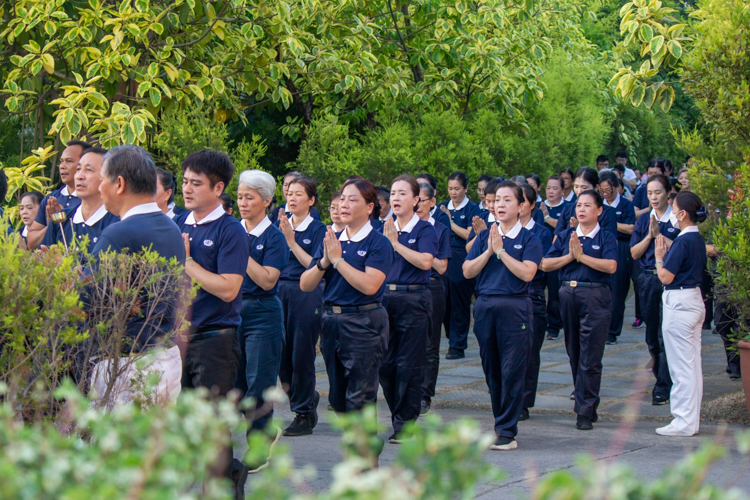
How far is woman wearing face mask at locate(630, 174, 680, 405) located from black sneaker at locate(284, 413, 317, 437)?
331cm

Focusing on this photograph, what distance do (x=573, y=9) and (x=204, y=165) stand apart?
1842 centimetres

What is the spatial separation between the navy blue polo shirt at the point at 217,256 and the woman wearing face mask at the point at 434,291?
142 inches

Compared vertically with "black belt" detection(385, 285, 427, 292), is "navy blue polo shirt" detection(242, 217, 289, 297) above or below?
above

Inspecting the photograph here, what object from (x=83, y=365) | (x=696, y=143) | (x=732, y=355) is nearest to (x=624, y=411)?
(x=732, y=355)

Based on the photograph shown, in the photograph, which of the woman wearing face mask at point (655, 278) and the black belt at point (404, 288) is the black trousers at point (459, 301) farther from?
the black belt at point (404, 288)

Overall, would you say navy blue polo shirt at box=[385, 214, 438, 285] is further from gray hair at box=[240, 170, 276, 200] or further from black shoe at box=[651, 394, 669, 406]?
black shoe at box=[651, 394, 669, 406]

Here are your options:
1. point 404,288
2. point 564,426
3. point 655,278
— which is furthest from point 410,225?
point 655,278

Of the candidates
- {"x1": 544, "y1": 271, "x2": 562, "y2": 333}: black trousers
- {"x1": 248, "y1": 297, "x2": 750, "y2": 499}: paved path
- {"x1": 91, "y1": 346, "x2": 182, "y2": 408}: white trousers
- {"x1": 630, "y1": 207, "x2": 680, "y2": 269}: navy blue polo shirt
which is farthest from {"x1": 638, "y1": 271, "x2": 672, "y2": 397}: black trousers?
{"x1": 91, "y1": 346, "x2": 182, "y2": 408}: white trousers

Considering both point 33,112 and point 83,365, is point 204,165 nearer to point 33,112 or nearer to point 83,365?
point 83,365

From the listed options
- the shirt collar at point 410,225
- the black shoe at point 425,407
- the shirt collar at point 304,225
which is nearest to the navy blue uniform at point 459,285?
the black shoe at point 425,407

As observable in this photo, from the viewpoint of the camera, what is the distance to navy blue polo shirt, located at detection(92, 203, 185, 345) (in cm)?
392

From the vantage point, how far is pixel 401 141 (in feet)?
41.0

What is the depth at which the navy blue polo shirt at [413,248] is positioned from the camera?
727 centimetres

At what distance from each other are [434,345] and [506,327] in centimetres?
218
